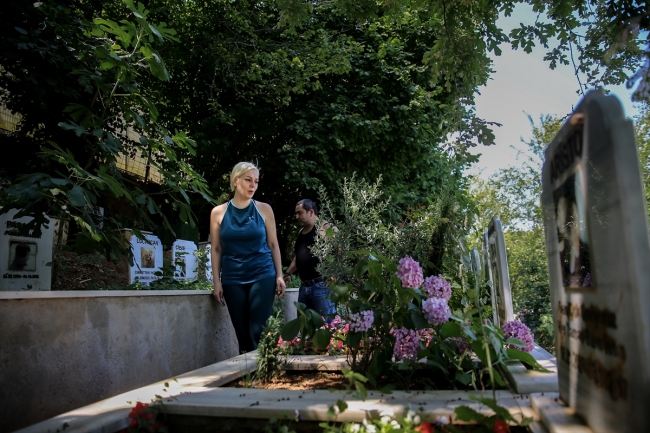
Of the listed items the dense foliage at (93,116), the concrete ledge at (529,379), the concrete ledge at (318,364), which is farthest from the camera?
the dense foliage at (93,116)

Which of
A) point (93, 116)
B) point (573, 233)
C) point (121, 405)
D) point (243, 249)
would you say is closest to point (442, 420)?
point (573, 233)

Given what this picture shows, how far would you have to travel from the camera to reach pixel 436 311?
7.33 ft

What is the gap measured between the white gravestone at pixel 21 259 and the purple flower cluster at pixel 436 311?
3.09m

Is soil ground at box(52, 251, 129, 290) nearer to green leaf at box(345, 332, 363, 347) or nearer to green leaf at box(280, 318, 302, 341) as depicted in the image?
green leaf at box(280, 318, 302, 341)

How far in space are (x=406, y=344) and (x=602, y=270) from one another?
3.79 ft

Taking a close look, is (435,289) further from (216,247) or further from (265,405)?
(216,247)

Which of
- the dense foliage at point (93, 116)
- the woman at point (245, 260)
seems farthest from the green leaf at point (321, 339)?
the dense foliage at point (93, 116)

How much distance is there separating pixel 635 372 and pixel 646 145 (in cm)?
2271

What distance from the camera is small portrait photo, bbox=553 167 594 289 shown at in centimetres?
149

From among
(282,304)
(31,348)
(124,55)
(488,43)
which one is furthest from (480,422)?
(282,304)

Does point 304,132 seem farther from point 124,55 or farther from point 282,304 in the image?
point 124,55

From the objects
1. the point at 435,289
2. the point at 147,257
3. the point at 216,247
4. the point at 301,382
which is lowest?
the point at 301,382

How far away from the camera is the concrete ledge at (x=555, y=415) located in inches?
56.6

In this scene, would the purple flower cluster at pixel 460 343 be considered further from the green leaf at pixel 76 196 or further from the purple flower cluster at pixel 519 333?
the green leaf at pixel 76 196
